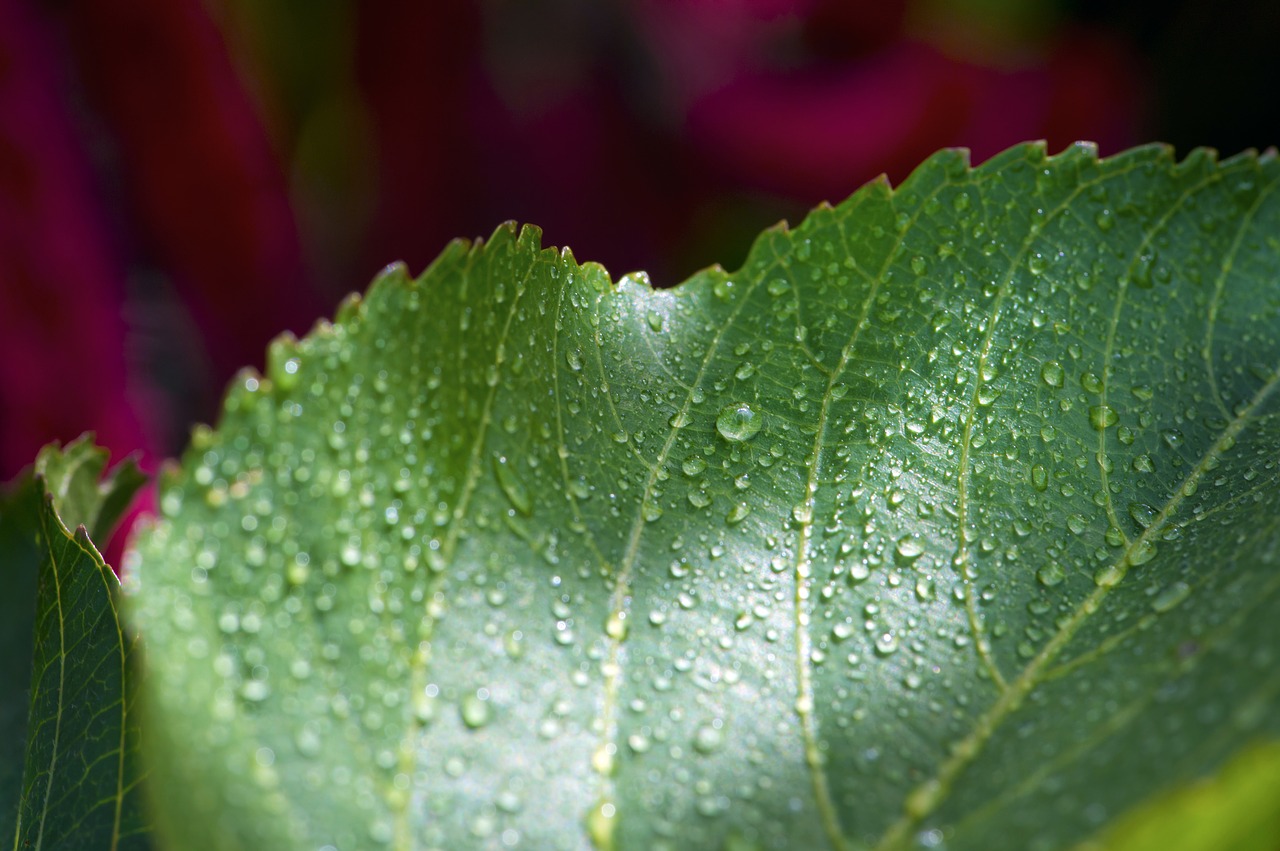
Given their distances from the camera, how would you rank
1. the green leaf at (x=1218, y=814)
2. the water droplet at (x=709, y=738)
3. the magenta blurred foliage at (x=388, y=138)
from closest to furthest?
the green leaf at (x=1218, y=814), the water droplet at (x=709, y=738), the magenta blurred foliage at (x=388, y=138)

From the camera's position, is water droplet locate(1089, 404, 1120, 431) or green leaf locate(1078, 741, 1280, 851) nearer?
green leaf locate(1078, 741, 1280, 851)

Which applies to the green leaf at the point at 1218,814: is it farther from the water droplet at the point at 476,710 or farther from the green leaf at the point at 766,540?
the water droplet at the point at 476,710

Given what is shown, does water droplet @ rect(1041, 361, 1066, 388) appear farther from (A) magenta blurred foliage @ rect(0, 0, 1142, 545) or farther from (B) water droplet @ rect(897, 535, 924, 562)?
(A) magenta blurred foliage @ rect(0, 0, 1142, 545)

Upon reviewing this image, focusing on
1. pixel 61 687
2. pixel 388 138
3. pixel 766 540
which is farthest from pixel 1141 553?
pixel 388 138

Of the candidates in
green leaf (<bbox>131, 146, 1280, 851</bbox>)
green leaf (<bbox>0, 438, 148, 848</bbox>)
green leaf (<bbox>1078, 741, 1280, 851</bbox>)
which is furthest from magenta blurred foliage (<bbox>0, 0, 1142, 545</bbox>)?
green leaf (<bbox>1078, 741, 1280, 851</bbox>)

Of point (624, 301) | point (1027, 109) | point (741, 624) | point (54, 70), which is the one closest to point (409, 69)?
point (54, 70)

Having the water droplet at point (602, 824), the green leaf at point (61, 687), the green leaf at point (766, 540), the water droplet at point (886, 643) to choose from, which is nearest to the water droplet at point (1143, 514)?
the green leaf at point (766, 540)
